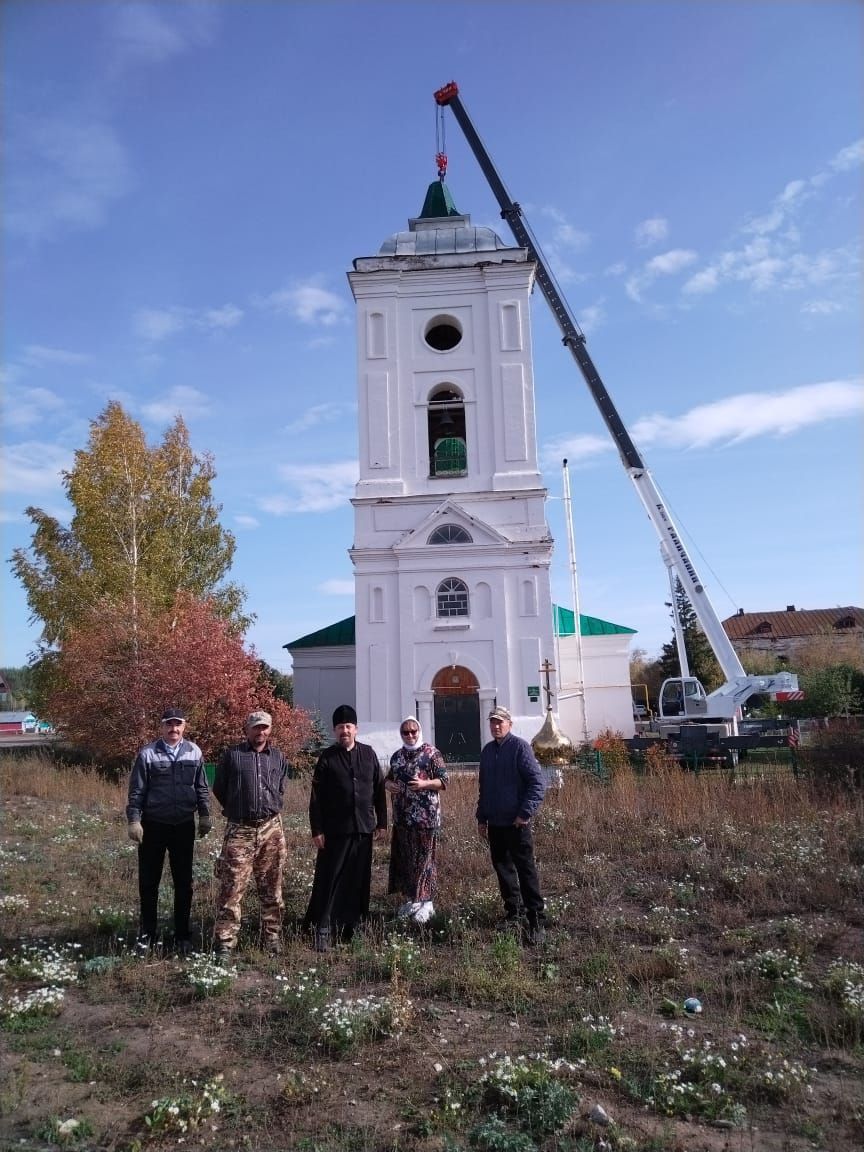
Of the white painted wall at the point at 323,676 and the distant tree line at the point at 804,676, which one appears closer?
the white painted wall at the point at 323,676

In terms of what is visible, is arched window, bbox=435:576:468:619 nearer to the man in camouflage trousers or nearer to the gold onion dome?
the gold onion dome

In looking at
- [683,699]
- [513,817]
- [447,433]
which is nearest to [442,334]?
[447,433]

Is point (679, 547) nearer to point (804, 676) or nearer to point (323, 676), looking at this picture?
point (323, 676)

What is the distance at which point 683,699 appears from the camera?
21.9 m

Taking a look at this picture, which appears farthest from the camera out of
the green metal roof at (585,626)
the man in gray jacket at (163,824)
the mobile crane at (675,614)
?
the green metal roof at (585,626)

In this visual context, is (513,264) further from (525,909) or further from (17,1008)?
(17,1008)

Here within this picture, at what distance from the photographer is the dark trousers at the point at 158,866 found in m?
5.79

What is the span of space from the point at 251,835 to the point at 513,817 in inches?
76.5

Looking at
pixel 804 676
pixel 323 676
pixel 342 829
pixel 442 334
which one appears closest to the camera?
pixel 342 829

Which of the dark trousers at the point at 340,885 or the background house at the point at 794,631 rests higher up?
the background house at the point at 794,631

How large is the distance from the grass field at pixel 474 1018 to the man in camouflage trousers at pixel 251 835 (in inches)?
9.9

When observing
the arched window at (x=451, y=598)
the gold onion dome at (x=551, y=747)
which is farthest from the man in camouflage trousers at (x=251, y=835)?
the arched window at (x=451, y=598)

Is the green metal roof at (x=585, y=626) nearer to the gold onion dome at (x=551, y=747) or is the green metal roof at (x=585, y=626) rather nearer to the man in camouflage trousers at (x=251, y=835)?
the gold onion dome at (x=551, y=747)

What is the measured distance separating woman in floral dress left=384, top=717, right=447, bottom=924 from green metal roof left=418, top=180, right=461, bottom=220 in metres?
23.6
